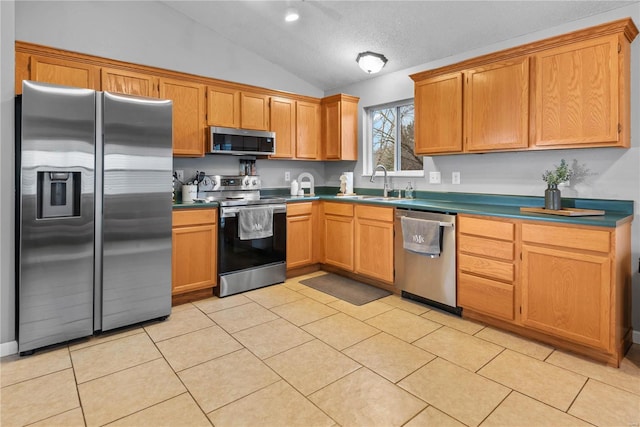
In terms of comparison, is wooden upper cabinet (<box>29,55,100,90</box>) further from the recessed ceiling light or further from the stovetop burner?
the recessed ceiling light

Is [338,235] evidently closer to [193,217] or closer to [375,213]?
[375,213]

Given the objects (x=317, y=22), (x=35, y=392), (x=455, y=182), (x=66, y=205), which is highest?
(x=317, y=22)

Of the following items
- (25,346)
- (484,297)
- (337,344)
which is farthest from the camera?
(484,297)

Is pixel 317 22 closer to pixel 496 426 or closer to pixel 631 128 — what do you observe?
pixel 631 128

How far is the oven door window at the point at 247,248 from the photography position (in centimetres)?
362

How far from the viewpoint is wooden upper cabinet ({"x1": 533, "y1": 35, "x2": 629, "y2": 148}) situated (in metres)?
2.47

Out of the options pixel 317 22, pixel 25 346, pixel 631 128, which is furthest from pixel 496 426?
pixel 317 22

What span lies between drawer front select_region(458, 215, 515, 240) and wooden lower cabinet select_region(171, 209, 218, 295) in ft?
7.48

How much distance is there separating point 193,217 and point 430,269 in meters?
2.24

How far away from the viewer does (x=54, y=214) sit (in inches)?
99.2

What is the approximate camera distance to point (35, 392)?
202 centimetres

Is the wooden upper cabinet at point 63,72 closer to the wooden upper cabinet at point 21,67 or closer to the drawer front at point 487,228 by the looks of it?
Result: the wooden upper cabinet at point 21,67

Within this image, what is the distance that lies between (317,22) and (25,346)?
3636 mm

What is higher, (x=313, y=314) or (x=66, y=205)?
(x=66, y=205)
